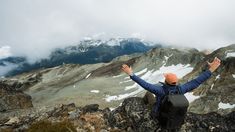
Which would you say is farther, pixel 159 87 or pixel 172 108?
pixel 159 87

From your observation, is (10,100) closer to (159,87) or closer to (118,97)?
(159,87)

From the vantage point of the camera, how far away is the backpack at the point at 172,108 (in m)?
16.5

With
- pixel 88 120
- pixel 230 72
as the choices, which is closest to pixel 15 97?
pixel 88 120

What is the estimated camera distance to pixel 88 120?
28.2 metres

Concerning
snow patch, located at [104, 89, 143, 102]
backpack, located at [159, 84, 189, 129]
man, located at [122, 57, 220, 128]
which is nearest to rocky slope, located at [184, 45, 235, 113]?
man, located at [122, 57, 220, 128]

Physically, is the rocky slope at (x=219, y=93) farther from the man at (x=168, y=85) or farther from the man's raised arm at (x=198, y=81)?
the man at (x=168, y=85)

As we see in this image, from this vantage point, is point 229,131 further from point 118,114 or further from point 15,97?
point 15,97

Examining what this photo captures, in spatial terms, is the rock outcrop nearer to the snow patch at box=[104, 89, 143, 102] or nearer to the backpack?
the backpack

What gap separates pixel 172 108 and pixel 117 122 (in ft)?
39.5

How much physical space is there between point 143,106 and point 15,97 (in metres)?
28.5

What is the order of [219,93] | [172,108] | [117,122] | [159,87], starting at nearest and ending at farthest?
1. [172,108]
2. [159,87]
3. [117,122]
4. [219,93]

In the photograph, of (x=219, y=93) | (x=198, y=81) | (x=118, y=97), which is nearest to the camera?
(x=198, y=81)

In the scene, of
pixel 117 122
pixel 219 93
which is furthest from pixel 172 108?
pixel 219 93

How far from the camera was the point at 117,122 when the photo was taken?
92.4 ft
